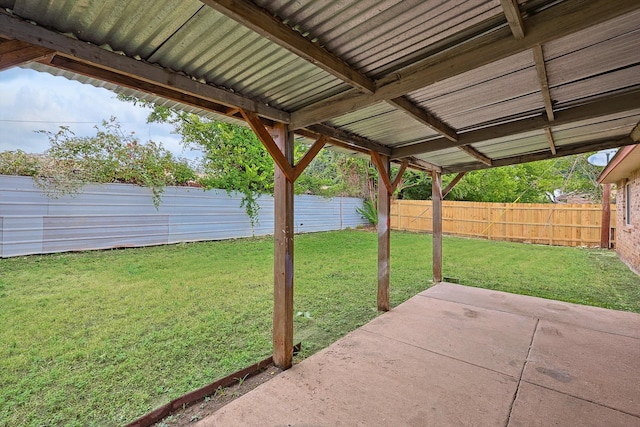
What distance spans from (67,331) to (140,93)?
275 cm

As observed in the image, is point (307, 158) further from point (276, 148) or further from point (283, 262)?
point (283, 262)

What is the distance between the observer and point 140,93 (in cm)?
179

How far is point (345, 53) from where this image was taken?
154cm

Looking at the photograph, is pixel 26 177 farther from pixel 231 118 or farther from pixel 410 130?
pixel 410 130

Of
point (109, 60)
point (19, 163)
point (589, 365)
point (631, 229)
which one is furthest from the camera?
point (631, 229)

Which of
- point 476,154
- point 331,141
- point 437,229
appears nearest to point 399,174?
point 476,154

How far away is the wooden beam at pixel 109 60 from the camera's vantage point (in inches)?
44.2

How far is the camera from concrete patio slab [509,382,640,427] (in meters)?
1.71

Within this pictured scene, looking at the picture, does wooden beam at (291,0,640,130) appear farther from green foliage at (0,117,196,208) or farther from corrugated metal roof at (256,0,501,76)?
green foliage at (0,117,196,208)

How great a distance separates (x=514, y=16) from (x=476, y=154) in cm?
341

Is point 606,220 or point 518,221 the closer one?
point 606,220

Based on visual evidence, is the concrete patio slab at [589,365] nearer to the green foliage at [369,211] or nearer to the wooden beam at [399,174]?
the wooden beam at [399,174]

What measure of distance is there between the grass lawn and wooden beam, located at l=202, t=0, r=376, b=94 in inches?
92.2

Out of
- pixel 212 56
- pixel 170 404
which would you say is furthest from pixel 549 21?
pixel 170 404
